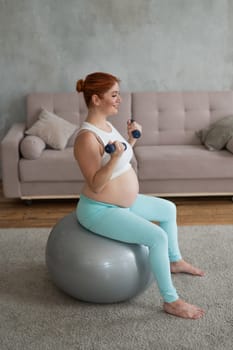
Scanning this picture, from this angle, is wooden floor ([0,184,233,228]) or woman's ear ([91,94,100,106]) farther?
wooden floor ([0,184,233,228])

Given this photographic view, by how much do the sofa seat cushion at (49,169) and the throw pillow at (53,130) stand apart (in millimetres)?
238

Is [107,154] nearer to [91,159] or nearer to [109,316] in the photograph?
[91,159]

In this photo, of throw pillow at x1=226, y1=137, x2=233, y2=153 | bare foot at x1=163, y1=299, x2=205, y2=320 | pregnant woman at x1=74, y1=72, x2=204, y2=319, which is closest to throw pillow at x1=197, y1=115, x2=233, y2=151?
throw pillow at x1=226, y1=137, x2=233, y2=153

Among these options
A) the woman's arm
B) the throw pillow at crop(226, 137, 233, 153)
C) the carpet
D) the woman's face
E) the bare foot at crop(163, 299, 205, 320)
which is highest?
the woman's face

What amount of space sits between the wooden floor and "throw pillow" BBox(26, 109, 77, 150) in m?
0.51

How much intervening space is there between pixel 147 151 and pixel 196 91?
0.97m

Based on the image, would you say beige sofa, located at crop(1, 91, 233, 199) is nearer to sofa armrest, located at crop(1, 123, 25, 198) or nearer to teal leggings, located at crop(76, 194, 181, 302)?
sofa armrest, located at crop(1, 123, 25, 198)

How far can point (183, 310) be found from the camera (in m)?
2.32

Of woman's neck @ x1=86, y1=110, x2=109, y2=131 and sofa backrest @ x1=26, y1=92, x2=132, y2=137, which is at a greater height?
woman's neck @ x1=86, y1=110, x2=109, y2=131

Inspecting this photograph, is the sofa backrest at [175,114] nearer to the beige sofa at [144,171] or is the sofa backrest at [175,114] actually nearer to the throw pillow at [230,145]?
the beige sofa at [144,171]

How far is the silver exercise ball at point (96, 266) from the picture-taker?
231 centimetres

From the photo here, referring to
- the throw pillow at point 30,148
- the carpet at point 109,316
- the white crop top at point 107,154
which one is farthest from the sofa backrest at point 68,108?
the white crop top at point 107,154

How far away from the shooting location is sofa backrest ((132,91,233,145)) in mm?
4414

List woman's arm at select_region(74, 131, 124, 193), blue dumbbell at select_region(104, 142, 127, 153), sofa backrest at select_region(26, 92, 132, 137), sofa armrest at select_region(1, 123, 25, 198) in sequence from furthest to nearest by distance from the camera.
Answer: sofa backrest at select_region(26, 92, 132, 137), sofa armrest at select_region(1, 123, 25, 198), woman's arm at select_region(74, 131, 124, 193), blue dumbbell at select_region(104, 142, 127, 153)
